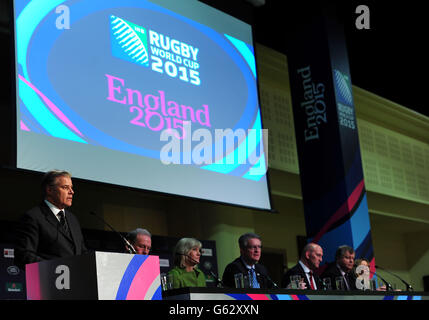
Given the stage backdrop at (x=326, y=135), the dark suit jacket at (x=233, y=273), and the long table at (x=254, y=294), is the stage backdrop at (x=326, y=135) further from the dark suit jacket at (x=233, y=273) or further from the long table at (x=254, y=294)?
the long table at (x=254, y=294)

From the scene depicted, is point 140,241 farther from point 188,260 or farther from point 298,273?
point 298,273

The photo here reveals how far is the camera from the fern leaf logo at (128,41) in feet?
15.0

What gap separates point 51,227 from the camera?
107 inches

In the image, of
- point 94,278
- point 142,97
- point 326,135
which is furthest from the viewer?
point 326,135

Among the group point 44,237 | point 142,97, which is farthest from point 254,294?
point 142,97

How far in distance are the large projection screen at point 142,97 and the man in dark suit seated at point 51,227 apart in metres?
1.05

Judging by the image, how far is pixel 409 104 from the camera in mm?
9281

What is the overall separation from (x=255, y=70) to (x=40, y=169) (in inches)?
96.7

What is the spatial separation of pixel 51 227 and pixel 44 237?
0.05 m

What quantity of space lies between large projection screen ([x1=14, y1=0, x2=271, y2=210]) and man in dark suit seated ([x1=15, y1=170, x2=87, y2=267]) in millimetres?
1045

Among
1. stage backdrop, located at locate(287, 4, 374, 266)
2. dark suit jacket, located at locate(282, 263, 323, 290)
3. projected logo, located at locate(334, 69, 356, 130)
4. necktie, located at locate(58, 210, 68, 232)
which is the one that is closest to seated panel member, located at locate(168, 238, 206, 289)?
dark suit jacket, located at locate(282, 263, 323, 290)

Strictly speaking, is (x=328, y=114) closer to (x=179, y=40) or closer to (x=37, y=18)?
(x=179, y=40)

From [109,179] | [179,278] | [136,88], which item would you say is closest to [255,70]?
[136,88]

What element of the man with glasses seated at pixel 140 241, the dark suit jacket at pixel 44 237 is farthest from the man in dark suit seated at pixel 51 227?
the man with glasses seated at pixel 140 241
